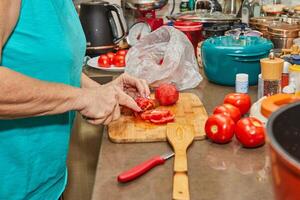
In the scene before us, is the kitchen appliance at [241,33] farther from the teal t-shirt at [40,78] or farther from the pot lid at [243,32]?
the teal t-shirt at [40,78]

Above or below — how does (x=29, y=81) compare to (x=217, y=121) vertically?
above

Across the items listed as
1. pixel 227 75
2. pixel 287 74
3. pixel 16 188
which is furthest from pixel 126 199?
pixel 227 75

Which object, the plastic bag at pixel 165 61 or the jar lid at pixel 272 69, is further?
the plastic bag at pixel 165 61

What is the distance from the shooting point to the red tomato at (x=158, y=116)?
1154 mm

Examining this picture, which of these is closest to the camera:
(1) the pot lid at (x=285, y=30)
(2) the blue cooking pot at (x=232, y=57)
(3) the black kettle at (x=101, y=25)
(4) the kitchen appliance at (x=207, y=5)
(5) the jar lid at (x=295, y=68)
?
(5) the jar lid at (x=295, y=68)

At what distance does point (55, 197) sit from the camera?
104 centimetres

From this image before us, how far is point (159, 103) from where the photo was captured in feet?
4.31

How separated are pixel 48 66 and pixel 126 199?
0.30m

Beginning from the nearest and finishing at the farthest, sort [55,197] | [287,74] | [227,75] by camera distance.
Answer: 1. [55,197]
2. [287,74]
3. [227,75]

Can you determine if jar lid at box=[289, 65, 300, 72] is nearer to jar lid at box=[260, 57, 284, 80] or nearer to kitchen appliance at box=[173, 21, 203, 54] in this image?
jar lid at box=[260, 57, 284, 80]

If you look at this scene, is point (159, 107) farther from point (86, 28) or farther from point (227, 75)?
point (86, 28)

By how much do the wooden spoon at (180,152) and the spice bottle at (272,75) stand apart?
0.28 m

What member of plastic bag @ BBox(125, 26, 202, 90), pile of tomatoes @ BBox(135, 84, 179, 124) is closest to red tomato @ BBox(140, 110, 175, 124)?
pile of tomatoes @ BBox(135, 84, 179, 124)

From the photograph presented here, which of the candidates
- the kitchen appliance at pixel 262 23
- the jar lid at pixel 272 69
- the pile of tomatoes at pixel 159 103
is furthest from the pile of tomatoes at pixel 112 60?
the jar lid at pixel 272 69
